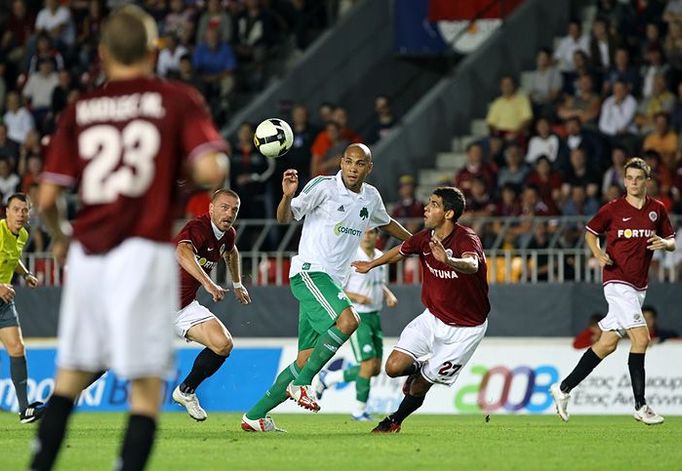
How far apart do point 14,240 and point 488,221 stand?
752cm

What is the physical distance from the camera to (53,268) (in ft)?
70.1

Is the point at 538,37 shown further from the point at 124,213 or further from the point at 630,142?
the point at 124,213

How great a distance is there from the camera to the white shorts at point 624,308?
14.2m

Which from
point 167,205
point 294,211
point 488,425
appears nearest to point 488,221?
point 488,425

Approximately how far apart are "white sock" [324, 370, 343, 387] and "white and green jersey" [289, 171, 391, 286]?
4.77 m

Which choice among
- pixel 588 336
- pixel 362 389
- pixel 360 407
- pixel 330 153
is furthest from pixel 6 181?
pixel 588 336

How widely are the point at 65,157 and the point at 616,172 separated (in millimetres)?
14236

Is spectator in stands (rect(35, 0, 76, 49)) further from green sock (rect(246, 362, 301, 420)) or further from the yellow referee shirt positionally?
green sock (rect(246, 362, 301, 420))

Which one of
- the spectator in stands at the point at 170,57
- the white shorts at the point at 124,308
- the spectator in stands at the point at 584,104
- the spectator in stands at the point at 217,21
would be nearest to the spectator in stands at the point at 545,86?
the spectator in stands at the point at 584,104

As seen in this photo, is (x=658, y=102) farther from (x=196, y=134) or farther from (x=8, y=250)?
(x=196, y=134)

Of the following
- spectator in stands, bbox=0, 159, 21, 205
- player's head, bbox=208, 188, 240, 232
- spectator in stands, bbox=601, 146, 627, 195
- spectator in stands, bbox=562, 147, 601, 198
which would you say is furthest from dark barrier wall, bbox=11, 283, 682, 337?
player's head, bbox=208, 188, 240, 232

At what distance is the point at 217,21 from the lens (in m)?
25.7

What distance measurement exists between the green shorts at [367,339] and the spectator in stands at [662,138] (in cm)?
617

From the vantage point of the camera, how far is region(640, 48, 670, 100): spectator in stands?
22.4m
